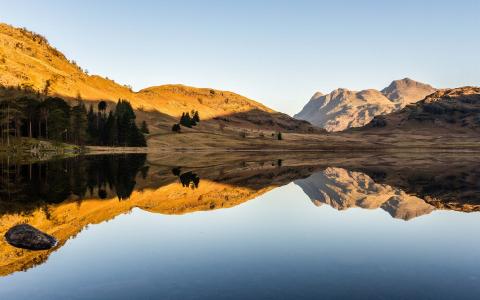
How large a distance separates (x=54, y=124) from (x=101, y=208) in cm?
10787

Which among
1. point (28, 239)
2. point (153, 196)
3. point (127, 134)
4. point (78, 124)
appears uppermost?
point (78, 124)

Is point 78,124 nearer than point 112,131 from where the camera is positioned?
Yes

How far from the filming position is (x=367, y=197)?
5078 cm

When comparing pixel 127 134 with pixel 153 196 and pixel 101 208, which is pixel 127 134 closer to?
pixel 153 196

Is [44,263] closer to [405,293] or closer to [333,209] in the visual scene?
[405,293]

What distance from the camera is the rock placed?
81.3 ft

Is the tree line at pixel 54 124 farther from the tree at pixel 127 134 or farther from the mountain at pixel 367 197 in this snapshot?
the mountain at pixel 367 197

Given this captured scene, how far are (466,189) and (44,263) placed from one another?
187 ft

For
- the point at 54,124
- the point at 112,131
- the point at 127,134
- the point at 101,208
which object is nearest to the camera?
the point at 101,208

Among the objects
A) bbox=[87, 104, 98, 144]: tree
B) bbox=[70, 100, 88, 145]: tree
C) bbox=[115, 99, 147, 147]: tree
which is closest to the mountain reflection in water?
bbox=[70, 100, 88, 145]: tree

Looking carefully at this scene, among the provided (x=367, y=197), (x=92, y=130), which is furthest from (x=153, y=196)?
(x=92, y=130)

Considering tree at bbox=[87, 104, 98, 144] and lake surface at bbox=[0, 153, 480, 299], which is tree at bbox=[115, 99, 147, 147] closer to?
tree at bbox=[87, 104, 98, 144]

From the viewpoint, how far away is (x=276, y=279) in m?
19.6

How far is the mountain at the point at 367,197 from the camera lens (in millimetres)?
42031
